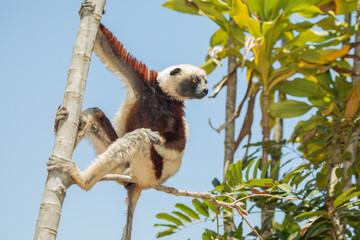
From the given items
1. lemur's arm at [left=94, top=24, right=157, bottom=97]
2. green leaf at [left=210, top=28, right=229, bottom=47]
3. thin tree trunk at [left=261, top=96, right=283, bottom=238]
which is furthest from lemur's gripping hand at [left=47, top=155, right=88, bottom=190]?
green leaf at [left=210, top=28, right=229, bottom=47]

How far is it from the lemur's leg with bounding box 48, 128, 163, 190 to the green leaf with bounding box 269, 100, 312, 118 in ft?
7.91

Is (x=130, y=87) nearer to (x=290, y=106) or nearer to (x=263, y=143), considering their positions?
(x=263, y=143)

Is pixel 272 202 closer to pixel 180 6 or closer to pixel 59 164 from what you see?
pixel 180 6

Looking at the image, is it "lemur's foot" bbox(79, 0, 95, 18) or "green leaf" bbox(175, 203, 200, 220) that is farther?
"green leaf" bbox(175, 203, 200, 220)

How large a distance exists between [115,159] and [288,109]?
3.13m

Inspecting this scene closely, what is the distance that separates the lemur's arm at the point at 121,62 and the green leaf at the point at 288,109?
7.01ft

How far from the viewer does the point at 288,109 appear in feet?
17.7

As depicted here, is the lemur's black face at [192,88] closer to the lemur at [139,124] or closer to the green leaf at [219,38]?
the lemur at [139,124]

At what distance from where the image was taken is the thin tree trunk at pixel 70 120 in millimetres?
2131

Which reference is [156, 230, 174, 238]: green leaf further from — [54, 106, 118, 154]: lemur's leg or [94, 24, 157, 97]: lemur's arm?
[94, 24, 157, 97]: lemur's arm

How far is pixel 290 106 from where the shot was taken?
543 cm

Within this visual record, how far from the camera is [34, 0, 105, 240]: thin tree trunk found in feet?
6.99

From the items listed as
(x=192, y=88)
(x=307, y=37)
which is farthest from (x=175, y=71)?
(x=307, y=37)

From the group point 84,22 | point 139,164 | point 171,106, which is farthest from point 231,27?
point 84,22
